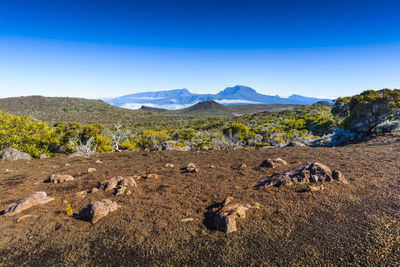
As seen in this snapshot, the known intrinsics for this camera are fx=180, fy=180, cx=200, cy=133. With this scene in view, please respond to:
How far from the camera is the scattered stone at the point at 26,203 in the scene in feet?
14.0

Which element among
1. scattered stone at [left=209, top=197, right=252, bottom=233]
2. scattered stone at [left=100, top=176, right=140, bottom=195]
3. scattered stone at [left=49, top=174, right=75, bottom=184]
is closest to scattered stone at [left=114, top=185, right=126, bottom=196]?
scattered stone at [left=100, top=176, right=140, bottom=195]

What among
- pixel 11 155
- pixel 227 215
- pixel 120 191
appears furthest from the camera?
pixel 11 155

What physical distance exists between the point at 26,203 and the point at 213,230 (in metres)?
4.67

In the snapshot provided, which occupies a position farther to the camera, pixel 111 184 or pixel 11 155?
pixel 11 155

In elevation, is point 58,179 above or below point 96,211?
below

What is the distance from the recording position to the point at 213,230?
11.6 feet

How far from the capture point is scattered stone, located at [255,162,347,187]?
17.1ft

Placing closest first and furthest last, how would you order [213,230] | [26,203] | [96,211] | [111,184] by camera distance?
[213,230], [96,211], [26,203], [111,184]

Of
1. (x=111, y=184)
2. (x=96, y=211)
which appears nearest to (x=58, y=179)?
(x=111, y=184)

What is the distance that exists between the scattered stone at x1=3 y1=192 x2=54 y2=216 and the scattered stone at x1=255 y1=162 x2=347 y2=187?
5.95m

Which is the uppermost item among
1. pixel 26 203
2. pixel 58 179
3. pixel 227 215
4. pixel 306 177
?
pixel 306 177

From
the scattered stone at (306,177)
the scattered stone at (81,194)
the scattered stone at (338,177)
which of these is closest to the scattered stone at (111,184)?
the scattered stone at (81,194)

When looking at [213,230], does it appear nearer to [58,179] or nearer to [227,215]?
[227,215]

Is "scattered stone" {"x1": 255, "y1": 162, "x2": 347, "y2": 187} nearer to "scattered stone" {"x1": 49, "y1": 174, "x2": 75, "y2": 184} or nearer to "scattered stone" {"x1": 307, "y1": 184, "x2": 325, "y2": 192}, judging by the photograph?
"scattered stone" {"x1": 307, "y1": 184, "x2": 325, "y2": 192}
